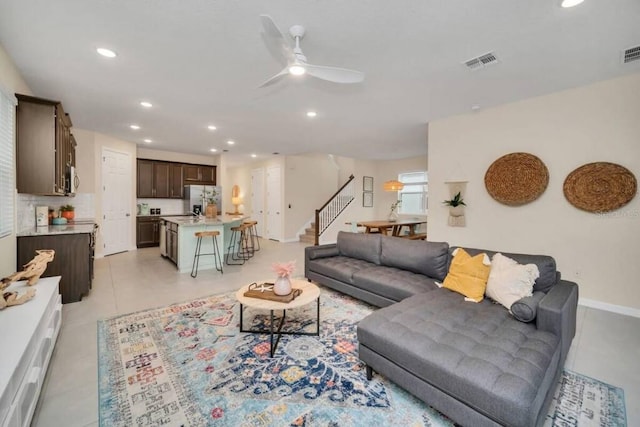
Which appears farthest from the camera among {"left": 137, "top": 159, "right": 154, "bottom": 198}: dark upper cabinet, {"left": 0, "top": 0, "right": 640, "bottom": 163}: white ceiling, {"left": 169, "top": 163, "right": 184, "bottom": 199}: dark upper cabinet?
{"left": 169, "top": 163, "right": 184, "bottom": 199}: dark upper cabinet

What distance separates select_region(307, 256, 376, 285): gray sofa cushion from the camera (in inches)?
139

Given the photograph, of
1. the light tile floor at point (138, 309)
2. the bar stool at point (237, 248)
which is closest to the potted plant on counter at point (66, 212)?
the light tile floor at point (138, 309)

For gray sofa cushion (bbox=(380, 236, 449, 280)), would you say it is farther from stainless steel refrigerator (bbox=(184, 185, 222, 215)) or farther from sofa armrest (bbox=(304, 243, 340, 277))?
stainless steel refrigerator (bbox=(184, 185, 222, 215))

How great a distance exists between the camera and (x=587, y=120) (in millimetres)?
3420

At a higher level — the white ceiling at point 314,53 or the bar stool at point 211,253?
the white ceiling at point 314,53

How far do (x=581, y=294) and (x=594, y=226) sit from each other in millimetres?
901

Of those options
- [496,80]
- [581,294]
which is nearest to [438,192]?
[496,80]

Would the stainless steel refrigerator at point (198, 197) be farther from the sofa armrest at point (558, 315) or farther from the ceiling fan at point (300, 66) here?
the sofa armrest at point (558, 315)

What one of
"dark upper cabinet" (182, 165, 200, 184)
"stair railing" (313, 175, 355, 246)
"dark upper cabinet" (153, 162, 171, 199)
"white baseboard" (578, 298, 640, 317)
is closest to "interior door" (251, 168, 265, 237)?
"dark upper cabinet" (182, 165, 200, 184)

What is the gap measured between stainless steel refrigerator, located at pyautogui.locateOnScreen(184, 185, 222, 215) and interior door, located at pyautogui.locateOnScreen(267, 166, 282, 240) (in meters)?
1.72

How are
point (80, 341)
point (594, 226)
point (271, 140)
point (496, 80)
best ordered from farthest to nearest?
point (271, 140) → point (594, 226) → point (496, 80) → point (80, 341)

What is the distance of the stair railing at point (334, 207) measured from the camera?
27.2 ft

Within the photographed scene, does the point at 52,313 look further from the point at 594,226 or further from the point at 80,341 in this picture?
the point at 594,226

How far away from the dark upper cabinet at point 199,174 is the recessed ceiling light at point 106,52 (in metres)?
5.77
